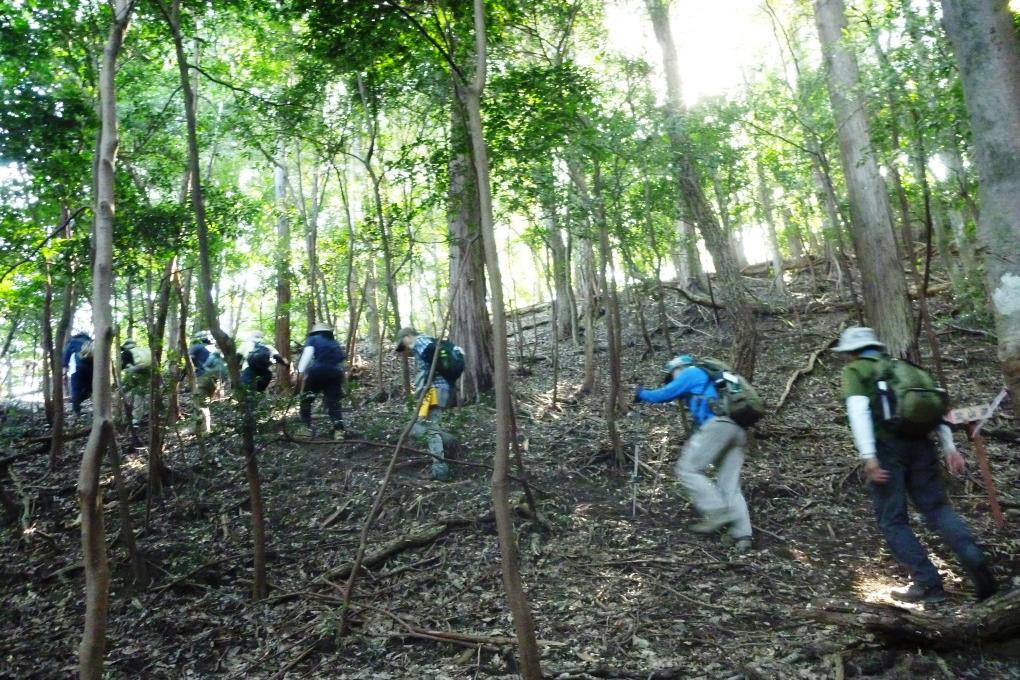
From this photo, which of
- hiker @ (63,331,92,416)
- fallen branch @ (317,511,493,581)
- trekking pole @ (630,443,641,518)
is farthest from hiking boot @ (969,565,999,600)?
hiker @ (63,331,92,416)

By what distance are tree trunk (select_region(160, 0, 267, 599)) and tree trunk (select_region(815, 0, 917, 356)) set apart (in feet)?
29.2

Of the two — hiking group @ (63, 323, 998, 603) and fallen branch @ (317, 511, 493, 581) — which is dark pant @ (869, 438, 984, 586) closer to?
hiking group @ (63, 323, 998, 603)

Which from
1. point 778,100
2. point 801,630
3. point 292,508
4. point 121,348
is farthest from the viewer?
point 778,100

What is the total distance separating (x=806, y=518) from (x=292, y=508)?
560 cm

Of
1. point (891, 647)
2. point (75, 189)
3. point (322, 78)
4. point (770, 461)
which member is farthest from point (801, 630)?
point (75, 189)

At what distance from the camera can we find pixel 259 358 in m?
9.52

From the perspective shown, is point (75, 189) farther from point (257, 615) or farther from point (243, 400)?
point (257, 615)

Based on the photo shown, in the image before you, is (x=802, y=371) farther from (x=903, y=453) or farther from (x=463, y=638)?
(x=463, y=638)

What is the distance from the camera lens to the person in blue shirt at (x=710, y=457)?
6.22 metres

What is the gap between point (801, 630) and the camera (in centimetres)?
467

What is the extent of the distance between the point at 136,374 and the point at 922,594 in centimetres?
842

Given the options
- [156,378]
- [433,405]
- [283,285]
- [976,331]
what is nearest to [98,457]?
[156,378]

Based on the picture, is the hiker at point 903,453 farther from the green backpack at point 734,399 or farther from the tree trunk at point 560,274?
the tree trunk at point 560,274

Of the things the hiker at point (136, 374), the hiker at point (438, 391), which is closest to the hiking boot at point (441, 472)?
the hiker at point (438, 391)
